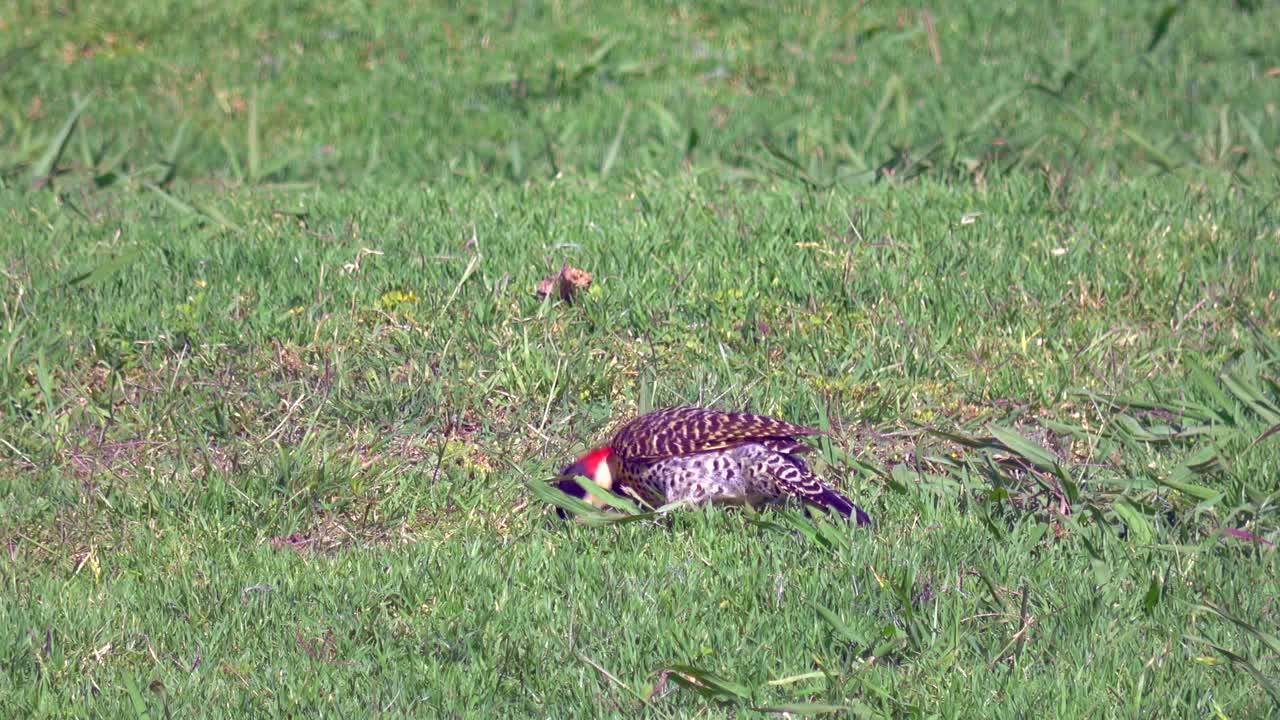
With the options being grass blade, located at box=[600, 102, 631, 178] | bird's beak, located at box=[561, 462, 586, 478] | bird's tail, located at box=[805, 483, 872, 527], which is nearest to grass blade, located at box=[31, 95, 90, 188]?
grass blade, located at box=[600, 102, 631, 178]

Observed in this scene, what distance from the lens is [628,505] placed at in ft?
15.2

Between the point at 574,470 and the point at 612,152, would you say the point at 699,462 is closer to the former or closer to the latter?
the point at 574,470

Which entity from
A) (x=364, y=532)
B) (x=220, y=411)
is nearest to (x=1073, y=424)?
(x=364, y=532)

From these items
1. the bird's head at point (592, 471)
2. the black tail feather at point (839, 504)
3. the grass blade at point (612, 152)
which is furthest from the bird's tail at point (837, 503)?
the grass blade at point (612, 152)

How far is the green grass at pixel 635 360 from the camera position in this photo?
3863 mm

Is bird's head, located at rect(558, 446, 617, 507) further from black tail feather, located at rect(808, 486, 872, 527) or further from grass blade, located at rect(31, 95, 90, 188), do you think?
grass blade, located at rect(31, 95, 90, 188)

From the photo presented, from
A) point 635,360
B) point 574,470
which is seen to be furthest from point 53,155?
point 574,470

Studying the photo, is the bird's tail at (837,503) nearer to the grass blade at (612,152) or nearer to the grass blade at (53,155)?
the grass blade at (612,152)

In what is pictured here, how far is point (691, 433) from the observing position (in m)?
4.65

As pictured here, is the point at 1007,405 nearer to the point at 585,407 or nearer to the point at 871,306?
the point at 871,306

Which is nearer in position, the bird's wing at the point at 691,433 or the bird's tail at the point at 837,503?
the bird's tail at the point at 837,503

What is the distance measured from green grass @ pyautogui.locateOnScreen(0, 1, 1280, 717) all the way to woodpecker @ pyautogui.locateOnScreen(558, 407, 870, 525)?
146 mm

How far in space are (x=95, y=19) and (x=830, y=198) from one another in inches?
228

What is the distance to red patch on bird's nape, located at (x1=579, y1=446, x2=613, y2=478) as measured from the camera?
15.6ft
